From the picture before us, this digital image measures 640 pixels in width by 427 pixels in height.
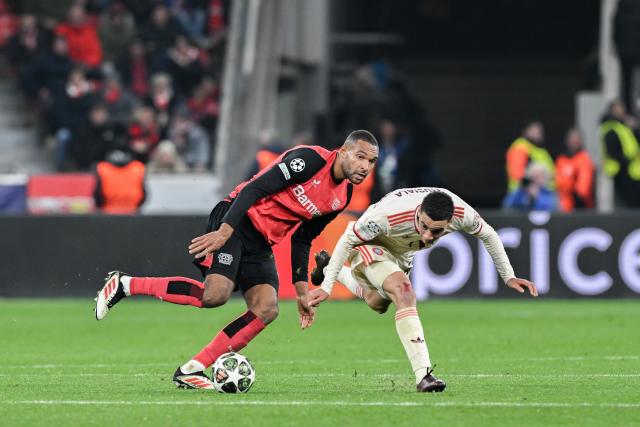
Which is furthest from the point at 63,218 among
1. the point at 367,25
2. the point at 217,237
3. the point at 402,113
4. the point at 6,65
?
the point at 367,25

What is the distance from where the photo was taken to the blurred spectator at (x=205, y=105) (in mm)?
23688

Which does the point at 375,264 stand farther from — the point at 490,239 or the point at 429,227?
the point at 429,227

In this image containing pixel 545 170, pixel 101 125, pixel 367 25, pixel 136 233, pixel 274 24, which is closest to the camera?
pixel 136 233

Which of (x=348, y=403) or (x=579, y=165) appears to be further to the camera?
(x=579, y=165)

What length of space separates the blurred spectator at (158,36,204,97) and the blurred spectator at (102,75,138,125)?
0.69 m

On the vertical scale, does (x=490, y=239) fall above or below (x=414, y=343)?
above

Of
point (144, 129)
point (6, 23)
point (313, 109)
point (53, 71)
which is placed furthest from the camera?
point (313, 109)

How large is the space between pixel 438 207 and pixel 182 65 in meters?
14.8

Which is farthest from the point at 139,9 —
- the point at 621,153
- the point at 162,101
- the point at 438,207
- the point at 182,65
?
the point at 438,207

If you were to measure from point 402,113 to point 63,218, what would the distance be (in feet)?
28.0

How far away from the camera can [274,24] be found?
2438 centimetres

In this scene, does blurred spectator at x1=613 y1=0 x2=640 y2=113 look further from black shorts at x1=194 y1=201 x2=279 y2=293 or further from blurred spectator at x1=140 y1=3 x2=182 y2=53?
black shorts at x1=194 y1=201 x2=279 y2=293

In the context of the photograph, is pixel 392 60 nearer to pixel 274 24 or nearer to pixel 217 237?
pixel 274 24

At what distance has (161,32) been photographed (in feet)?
79.2
